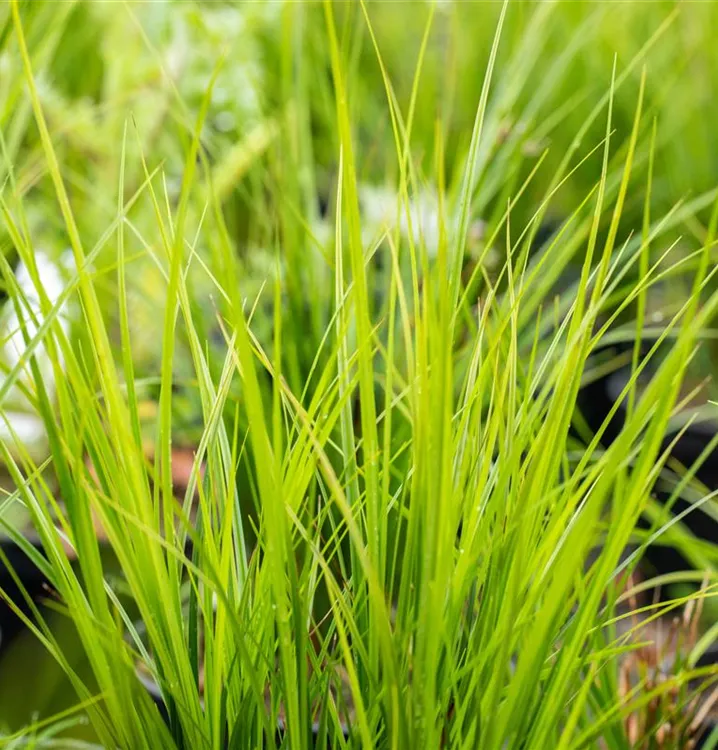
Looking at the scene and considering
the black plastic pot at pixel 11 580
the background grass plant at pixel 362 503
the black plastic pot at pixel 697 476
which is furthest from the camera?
the black plastic pot at pixel 697 476

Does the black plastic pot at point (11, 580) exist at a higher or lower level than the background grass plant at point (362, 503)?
lower

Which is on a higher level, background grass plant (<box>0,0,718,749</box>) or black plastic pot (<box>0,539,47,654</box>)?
background grass plant (<box>0,0,718,749</box>)

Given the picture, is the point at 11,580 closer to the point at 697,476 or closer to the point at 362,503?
the point at 362,503

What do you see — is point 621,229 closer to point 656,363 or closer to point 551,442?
point 656,363

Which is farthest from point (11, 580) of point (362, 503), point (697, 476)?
point (697, 476)

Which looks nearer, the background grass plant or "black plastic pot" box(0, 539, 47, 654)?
the background grass plant

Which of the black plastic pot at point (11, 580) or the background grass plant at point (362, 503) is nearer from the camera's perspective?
the background grass plant at point (362, 503)

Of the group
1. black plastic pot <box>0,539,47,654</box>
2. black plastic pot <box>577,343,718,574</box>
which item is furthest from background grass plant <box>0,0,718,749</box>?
black plastic pot <box>577,343,718,574</box>

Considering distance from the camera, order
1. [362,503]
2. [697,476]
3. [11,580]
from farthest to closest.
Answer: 1. [697,476]
2. [11,580]
3. [362,503]

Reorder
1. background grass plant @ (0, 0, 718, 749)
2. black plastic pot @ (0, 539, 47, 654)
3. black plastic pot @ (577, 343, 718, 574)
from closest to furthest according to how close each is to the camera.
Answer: background grass plant @ (0, 0, 718, 749) → black plastic pot @ (0, 539, 47, 654) → black plastic pot @ (577, 343, 718, 574)

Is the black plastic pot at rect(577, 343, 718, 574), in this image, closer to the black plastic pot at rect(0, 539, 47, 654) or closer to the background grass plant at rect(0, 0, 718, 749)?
the background grass plant at rect(0, 0, 718, 749)

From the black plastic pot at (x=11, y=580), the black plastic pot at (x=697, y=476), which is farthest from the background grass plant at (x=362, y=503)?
the black plastic pot at (x=697, y=476)

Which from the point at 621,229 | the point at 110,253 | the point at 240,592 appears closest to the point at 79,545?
the point at 240,592

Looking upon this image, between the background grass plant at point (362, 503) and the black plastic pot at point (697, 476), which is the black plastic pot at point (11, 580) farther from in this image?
the black plastic pot at point (697, 476)
